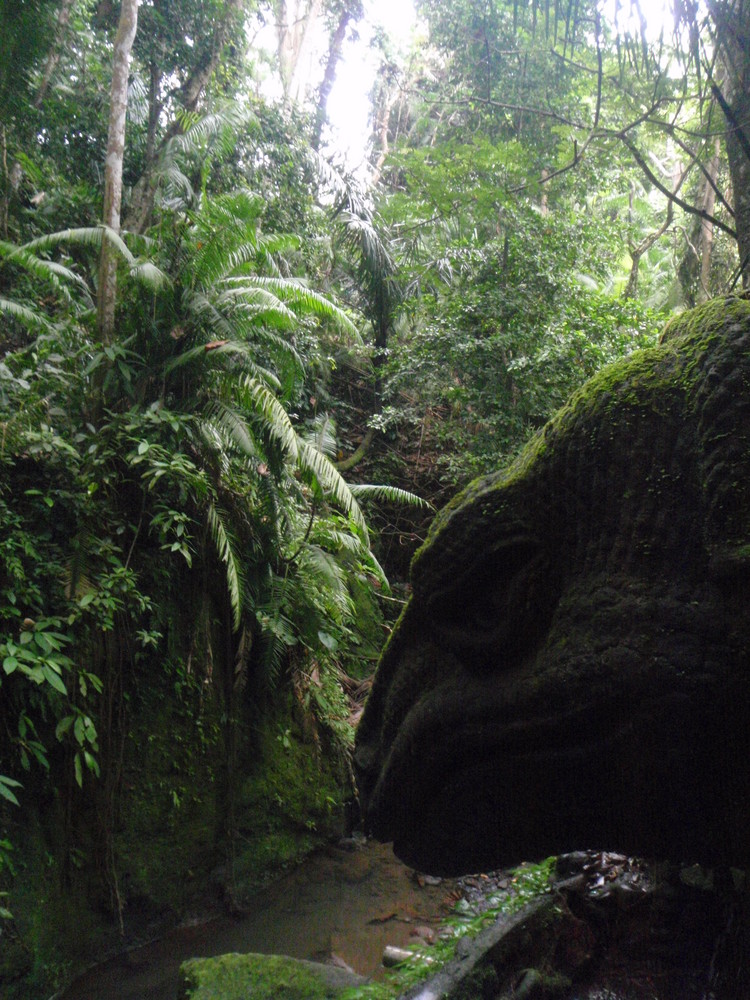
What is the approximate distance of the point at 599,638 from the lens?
133cm

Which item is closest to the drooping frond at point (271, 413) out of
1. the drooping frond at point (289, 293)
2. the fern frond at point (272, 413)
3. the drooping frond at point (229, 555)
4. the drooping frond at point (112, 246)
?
the fern frond at point (272, 413)

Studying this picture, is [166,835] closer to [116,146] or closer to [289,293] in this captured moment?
[289,293]

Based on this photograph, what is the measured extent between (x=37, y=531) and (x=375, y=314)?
19.6 feet

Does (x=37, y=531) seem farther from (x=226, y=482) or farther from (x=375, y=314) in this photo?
(x=375, y=314)

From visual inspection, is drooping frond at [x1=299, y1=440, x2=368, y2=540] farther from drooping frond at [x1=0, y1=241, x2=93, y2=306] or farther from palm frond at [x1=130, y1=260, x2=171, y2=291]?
drooping frond at [x1=0, y1=241, x2=93, y2=306]

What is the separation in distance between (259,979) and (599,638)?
3.19m

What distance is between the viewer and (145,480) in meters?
4.79

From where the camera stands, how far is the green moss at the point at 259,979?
11.0 feet

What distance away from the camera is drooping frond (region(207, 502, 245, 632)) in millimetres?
4742

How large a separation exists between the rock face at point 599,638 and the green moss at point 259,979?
90.6 inches

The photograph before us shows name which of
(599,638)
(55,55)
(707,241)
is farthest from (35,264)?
(707,241)

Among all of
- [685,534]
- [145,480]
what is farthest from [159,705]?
[685,534]

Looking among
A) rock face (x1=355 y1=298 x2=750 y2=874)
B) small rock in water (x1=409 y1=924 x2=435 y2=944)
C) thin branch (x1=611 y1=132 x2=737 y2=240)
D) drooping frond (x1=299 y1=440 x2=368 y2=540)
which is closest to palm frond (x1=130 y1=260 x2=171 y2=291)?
drooping frond (x1=299 y1=440 x2=368 y2=540)

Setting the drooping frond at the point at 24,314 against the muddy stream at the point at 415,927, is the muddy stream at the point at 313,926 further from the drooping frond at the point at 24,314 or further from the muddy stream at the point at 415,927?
the drooping frond at the point at 24,314
